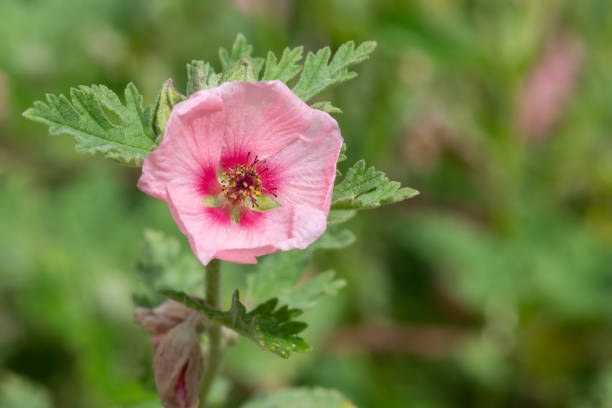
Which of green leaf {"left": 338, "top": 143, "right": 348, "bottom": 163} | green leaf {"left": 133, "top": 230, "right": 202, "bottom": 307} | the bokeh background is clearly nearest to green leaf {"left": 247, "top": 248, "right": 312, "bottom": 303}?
green leaf {"left": 133, "top": 230, "right": 202, "bottom": 307}

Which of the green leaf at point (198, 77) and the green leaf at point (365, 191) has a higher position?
the green leaf at point (198, 77)

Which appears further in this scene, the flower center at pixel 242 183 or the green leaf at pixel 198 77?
the flower center at pixel 242 183

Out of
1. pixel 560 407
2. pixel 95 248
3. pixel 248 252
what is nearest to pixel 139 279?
pixel 248 252

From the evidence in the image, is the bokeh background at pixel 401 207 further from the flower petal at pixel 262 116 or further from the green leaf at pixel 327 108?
the green leaf at pixel 327 108

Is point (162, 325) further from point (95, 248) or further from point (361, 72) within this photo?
point (361, 72)

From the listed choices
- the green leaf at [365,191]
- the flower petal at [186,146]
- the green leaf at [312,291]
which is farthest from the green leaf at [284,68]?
the green leaf at [312,291]

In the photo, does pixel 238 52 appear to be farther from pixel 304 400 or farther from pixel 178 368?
pixel 304 400

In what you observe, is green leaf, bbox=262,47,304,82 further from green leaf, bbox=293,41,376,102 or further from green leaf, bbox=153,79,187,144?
green leaf, bbox=153,79,187,144
